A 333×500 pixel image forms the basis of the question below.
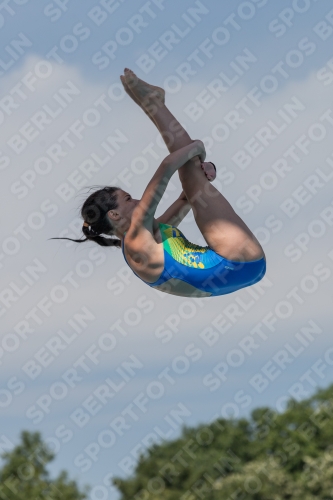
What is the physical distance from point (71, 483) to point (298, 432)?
13.9 m

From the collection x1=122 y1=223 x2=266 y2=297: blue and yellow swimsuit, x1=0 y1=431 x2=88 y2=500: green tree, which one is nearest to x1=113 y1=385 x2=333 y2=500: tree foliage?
x1=0 y1=431 x2=88 y2=500: green tree

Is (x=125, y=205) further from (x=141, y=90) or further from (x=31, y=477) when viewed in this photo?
(x=31, y=477)

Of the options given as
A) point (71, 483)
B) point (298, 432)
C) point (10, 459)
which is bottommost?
point (10, 459)

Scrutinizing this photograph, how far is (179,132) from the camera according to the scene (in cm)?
487

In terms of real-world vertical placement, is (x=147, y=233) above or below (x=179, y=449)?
above

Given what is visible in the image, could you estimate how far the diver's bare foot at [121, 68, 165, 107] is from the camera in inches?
195

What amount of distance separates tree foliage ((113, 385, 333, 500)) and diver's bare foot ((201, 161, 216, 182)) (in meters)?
26.6

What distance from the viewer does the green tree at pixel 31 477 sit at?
25188mm

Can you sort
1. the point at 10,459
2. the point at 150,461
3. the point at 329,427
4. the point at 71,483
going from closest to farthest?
→ the point at 71,483, the point at 10,459, the point at 150,461, the point at 329,427

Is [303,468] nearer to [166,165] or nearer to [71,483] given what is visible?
[71,483]

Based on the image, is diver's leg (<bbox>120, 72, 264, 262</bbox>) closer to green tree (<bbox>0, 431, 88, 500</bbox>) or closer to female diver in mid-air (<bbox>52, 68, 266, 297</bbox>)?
female diver in mid-air (<bbox>52, 68, 266, 297</bbox>)

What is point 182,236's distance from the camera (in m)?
5.11

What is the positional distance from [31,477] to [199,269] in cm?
2327

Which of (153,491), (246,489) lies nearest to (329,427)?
(246,489)
